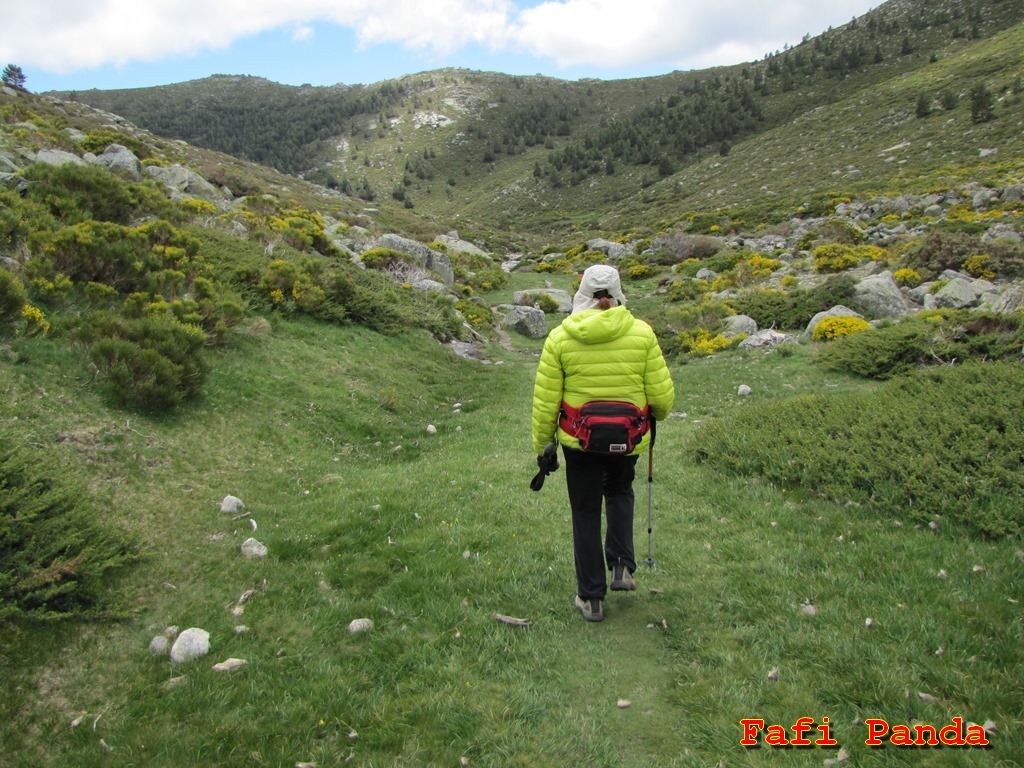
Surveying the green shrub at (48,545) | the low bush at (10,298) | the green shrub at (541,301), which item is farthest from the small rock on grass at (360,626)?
the green shrub at (541,301)

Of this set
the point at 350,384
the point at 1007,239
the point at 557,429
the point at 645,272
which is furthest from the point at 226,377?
the point at 645,272

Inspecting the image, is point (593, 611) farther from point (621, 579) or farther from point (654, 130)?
point (654, 130)

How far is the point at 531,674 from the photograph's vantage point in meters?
4.18

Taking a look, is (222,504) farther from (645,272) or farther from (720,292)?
(645,272)

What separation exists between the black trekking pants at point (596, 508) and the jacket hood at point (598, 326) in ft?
3.10

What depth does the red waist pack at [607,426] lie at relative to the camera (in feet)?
13.8

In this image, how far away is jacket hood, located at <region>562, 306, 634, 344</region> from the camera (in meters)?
4.27

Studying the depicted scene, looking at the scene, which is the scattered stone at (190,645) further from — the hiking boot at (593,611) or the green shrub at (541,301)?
the green shrub at (541,301)

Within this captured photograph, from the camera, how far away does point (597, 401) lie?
4.34 metres

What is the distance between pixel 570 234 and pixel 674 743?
214ft

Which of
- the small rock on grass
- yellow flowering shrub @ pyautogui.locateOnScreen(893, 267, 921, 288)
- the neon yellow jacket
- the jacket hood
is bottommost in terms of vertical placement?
the small rock on grass

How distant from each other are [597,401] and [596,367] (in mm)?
268

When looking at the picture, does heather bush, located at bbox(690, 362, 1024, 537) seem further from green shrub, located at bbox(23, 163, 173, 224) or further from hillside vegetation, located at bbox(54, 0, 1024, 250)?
hillside vegetation, located at bbox(54, 0, 1024, 250)

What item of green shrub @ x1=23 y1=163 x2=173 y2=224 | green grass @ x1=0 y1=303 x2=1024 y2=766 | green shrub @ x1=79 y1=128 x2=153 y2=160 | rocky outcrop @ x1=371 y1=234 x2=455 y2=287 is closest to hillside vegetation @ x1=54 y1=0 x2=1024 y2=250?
rocky outcrop @ x1=371 y1=234 x2=455 y2=287
